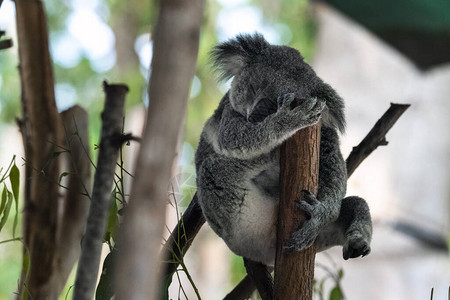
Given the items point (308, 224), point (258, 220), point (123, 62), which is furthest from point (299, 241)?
point (123, 62)

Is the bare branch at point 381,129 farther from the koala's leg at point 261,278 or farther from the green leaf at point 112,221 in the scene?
the green leaf at point 112,221

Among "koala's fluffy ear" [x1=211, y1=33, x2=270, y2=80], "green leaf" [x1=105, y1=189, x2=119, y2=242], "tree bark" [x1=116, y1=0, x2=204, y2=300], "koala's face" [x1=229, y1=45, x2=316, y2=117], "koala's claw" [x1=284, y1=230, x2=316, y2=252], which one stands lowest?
"tree bark" [x1=116, y1=0, x2=204, y2=300]

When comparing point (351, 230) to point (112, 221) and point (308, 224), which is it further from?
point (112, 221)

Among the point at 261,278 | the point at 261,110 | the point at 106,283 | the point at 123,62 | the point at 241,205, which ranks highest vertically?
the point at 123,62

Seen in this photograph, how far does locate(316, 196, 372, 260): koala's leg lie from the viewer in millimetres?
1984

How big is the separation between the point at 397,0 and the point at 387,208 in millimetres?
3101

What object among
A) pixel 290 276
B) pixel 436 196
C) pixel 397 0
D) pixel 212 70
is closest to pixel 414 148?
pixel 436 196

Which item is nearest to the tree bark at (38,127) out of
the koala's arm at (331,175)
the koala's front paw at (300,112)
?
the koala's front paw at (300,112)

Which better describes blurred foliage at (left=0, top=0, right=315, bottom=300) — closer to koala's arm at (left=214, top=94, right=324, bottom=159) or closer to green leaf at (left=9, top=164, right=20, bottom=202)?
koala's arm at (left=214, top=94, right=324, bottom=159)

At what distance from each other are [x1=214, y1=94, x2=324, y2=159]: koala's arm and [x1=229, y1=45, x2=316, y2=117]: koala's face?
0.08 metres

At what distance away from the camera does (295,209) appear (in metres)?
1.87

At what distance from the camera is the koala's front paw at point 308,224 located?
1.82 m

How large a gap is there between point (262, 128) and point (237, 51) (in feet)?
1.64

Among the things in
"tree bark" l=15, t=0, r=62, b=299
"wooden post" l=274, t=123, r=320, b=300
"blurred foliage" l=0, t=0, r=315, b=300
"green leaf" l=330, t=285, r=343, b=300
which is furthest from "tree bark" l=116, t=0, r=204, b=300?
"blurred foliage" l=0, t=0, r=315, b=300
